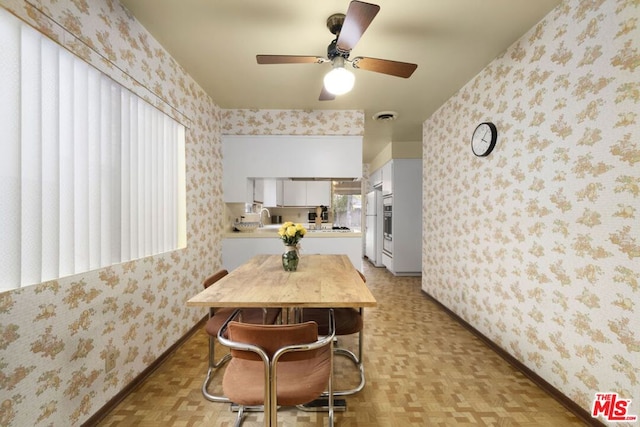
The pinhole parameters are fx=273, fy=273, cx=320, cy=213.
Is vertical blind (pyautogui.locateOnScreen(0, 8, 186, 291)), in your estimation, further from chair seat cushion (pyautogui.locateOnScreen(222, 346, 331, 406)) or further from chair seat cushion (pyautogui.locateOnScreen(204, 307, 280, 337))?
chair seat cushion (pyautogui.locateOnScreen(222, 346, 331, 406))

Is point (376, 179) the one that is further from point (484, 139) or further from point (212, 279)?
point (212, 279)

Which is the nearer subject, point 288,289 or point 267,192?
point 288,289

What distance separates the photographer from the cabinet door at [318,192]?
486 cm

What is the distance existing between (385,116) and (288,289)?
3.14m

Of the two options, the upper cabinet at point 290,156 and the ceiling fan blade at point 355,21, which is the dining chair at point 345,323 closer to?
the ceiling fan blade at point 355,21

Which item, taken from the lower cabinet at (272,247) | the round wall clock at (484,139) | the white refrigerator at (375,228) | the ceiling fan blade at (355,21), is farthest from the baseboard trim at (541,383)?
the white refrigerator at (375,228)

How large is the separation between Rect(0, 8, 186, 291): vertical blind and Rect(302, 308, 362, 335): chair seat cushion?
4.65 feet

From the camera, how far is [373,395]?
72.6 inches

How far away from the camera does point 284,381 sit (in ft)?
4.09

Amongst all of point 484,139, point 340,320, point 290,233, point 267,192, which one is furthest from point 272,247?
point 484,139

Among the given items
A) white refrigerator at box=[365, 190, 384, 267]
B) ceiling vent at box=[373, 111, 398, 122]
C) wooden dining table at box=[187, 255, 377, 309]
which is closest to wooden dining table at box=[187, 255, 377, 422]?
wooden dining table at box=[187, 255, 377, 309]

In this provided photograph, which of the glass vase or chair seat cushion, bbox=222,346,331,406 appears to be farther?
the glass vase

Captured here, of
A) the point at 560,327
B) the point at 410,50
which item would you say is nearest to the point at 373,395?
the point at 560,327

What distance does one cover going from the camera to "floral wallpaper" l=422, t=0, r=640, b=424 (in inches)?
56.9
